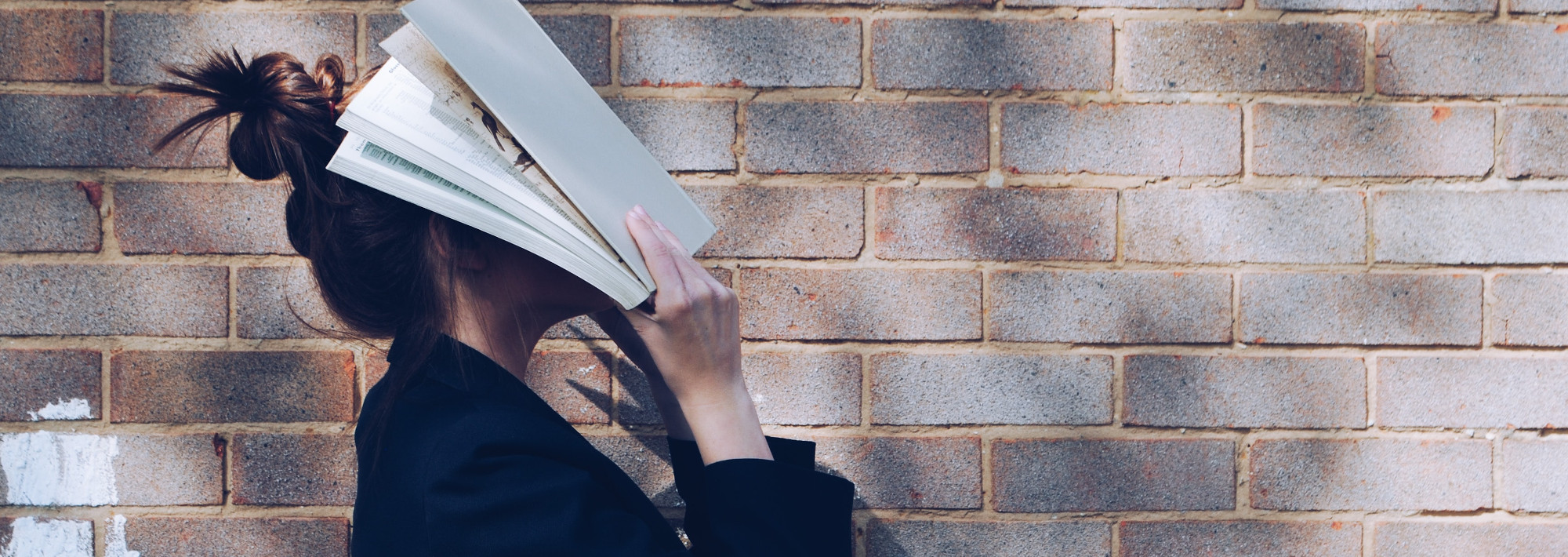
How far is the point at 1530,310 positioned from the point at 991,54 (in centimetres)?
95

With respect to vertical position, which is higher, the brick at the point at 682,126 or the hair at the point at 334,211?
the brick at the point at 682,126

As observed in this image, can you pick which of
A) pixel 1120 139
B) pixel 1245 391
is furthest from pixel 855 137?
pixel 1245 391

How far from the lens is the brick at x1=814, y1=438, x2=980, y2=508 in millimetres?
1335

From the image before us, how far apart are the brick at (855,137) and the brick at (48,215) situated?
3.39 ft

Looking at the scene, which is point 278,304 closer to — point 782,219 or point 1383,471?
point 782,219

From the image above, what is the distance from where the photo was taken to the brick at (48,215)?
130cm

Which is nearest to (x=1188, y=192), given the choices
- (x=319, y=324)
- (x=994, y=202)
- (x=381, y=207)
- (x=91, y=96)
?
(x=994, y=202)

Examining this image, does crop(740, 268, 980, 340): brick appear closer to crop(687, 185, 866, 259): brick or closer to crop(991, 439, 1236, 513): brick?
crop(687, 185, 866, 259): brick

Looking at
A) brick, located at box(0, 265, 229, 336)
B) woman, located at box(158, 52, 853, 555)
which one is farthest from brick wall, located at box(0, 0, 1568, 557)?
woman, located at box(158, 52, 853, 555)

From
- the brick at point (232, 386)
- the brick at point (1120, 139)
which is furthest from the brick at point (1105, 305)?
the brick at point (232, 386)

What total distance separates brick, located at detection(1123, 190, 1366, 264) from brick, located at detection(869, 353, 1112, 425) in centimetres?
21

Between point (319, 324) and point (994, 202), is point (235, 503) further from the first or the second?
point (994, 202)

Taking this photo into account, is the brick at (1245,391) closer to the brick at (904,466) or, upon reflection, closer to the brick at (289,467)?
the brick at (904,466)

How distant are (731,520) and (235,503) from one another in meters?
0.93
